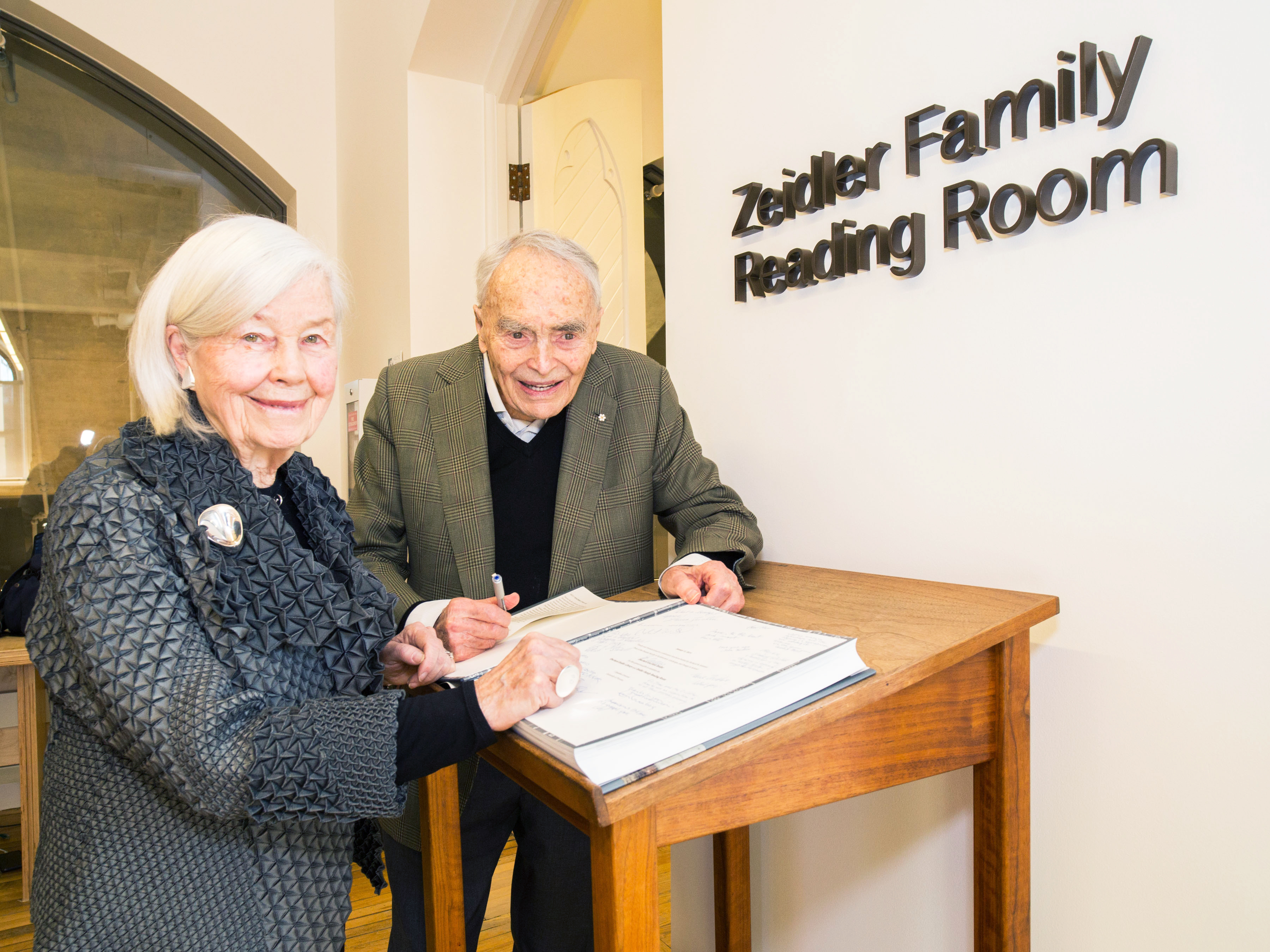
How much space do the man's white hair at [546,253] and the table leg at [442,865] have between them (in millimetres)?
845

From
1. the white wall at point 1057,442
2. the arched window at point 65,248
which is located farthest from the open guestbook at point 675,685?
the arched window at point 65,248

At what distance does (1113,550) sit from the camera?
106 cm

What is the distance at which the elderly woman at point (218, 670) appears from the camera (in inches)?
31.3

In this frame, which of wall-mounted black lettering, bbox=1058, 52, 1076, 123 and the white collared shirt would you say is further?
the white collared shirt

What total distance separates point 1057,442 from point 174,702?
3.45 ft

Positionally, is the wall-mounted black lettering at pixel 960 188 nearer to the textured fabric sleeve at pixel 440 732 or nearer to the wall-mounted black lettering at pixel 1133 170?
the wall-mounted black lettering at pixel 1133 170

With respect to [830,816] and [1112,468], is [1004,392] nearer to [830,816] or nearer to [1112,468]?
[1112,468]

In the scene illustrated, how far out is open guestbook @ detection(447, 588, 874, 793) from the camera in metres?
0.69

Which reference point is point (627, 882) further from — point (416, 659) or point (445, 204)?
point (445, 204)

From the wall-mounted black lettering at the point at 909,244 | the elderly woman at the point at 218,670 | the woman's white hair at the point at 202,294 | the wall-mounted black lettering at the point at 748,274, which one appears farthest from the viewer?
the wall-mounted black lettering at the point at 748,274

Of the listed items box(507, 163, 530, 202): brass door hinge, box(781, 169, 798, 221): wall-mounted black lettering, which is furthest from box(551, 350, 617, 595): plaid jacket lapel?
box(507, 163, 530, 202): brass door hinge

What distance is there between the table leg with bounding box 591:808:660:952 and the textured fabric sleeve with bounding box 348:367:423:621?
33.1 inches

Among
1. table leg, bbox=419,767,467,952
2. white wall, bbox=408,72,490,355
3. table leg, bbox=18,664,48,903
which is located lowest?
table leg, bbox=18,664,48,903

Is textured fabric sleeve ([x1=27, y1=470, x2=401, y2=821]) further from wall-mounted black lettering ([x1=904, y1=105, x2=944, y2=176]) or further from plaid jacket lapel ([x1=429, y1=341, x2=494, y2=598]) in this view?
wall-mounted black lettering ([x1=904, y1=105, x2=944, y2=176])
